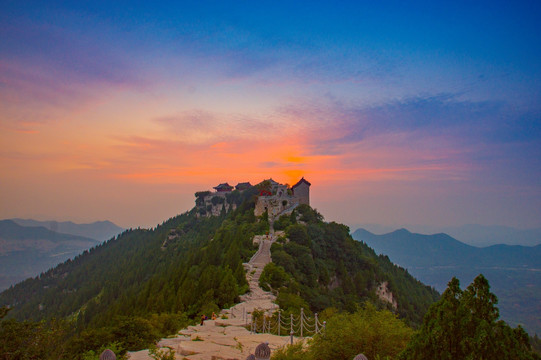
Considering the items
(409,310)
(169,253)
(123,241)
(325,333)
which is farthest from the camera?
(123,241)

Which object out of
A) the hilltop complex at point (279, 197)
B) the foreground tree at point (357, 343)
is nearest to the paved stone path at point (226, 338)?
the foreground tree at point (357, 343)

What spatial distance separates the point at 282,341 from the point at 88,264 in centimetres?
9699

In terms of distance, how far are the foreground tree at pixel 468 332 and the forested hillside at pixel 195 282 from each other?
11424 millimetres

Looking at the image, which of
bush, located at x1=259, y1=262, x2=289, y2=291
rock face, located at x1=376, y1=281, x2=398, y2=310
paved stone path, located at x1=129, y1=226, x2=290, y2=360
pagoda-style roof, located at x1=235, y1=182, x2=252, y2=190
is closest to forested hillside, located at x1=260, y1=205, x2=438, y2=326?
bush, located at x1=259, y1=262, x2=289, y2=291

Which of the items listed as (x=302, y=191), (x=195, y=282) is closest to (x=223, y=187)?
(x=302, y=191)

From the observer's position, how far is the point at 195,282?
2883 cm

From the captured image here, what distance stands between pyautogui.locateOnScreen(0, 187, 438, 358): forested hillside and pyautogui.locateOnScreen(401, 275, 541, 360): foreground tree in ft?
37.5

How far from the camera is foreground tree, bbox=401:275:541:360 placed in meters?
9.04

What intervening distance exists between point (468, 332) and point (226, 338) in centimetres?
942

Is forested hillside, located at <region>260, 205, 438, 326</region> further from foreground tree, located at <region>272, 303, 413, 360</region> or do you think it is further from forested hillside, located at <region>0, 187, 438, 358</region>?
foreground tree, located at <region>272, 303, 413, 360</region>

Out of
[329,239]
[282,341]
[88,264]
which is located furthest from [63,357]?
[88,264]

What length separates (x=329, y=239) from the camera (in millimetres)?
50344

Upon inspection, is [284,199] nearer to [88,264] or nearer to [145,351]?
[145,351]

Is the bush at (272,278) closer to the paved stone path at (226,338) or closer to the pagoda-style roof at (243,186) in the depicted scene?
the paved stone path at (226,338)
